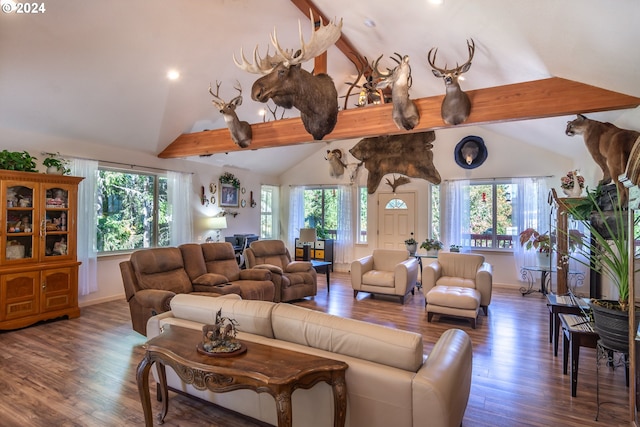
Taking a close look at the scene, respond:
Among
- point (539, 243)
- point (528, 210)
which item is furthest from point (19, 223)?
point (528, 210)

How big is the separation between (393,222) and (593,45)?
5.59m

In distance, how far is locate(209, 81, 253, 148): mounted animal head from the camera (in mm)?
4434

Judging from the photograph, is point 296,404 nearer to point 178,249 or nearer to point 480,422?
point 480,422

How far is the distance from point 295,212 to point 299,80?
20.1 ft

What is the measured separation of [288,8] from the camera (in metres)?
3.97

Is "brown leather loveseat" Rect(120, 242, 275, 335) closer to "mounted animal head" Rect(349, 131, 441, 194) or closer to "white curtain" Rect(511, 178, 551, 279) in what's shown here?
"mounted animal head" Rect(349, 131, 441, 194)

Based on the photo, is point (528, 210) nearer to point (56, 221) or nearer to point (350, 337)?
point (350, 337)

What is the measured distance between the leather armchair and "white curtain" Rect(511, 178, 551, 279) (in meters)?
2.26

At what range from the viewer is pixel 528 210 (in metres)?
6.40

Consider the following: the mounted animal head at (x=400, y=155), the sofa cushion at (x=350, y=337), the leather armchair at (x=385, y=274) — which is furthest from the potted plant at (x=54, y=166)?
the mounted animal head at (x=400, y=155)

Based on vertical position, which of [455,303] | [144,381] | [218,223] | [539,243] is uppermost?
[218,223]

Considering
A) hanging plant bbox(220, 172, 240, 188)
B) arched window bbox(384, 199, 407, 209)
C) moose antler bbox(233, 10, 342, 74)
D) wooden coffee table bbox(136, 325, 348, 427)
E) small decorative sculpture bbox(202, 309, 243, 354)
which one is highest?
moose antler bbox(233, 10, 342, 74)

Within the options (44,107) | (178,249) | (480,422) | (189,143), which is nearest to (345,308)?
(178,249)

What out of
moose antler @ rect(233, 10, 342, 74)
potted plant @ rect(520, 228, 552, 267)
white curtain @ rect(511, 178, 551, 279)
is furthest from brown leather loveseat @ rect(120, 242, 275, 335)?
white curtain @ rect(511, 178, 551, 279)
